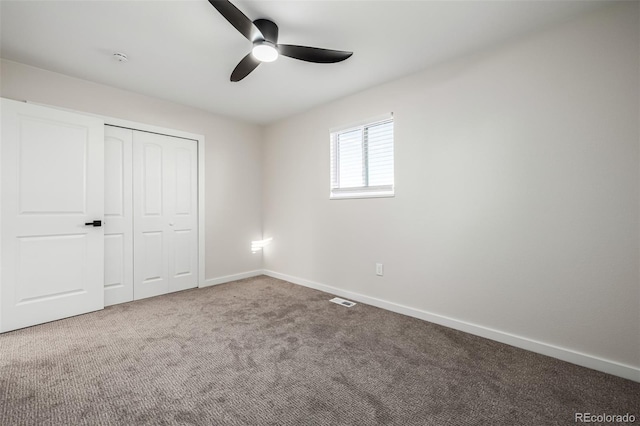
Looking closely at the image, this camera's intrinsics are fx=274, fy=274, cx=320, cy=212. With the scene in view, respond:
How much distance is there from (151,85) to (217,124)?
3.44 ft

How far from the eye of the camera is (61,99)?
9.30 feet

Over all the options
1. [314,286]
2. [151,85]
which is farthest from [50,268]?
[314,286]

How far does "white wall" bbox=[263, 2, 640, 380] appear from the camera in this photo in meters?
1.84

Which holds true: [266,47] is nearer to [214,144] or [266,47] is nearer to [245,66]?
[245,66]

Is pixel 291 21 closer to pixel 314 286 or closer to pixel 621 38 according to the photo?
pixel 621 38

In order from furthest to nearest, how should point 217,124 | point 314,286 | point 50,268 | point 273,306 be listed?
point 217,124 → point 314,286 → point 273,306 → point 50,268

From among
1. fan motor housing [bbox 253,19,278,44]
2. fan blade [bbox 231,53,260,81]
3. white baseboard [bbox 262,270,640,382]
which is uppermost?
fan motor housing [bbox 253,19,278,44]

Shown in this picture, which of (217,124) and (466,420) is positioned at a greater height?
(217,124)

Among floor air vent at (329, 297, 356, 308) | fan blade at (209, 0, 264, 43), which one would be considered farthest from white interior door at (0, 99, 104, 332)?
floor air vent at (329, 297, 356, 308)

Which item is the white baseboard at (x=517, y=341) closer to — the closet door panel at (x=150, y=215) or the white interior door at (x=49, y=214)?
the closet door panel at (x=150, y=215)

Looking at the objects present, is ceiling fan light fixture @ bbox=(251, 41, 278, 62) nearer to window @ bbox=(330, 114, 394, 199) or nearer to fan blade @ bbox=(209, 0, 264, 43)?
fan blade @ bbox=(209, 0, 264, 43)

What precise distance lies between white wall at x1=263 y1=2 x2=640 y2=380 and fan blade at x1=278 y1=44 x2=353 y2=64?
1.03 m

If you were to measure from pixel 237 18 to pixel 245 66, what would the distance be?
583mm

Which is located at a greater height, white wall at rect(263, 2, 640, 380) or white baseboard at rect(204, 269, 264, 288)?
white wall at rect(263, 2, 640, 380)
